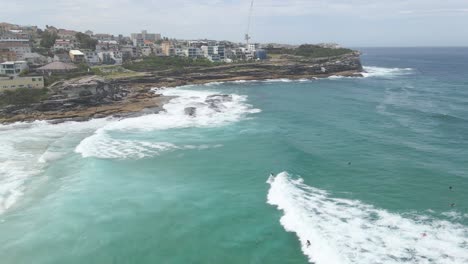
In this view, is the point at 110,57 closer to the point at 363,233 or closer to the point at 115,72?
the point at 115,72

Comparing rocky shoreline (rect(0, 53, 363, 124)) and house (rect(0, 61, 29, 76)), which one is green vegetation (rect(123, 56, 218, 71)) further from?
house (rect(0, 61, 29, 76))

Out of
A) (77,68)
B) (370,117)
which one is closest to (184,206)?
(370,117)

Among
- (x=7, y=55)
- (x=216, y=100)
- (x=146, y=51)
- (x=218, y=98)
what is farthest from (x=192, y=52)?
(x=216, y=100)

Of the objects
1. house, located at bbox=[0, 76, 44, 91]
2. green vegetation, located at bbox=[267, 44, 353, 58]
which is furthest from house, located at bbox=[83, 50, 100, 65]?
green vegetation, located at bbox=[267, 44, 353, 58]

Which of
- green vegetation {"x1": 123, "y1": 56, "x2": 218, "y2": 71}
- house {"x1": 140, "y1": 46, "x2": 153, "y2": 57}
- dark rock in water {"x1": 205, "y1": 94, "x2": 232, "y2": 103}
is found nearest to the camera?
dark rock in water {"x1": 205, "y1": 94, "x2": 232, "y2": 103}

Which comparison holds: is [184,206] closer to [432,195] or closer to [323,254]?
[323,254]

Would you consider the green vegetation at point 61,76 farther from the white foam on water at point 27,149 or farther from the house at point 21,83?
the white foam on water at point 27,149
